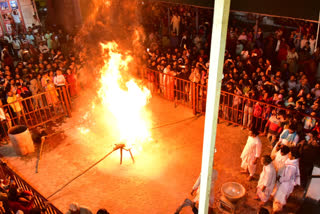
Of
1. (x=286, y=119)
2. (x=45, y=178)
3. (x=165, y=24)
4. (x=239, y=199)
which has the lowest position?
(x=45, y=178)

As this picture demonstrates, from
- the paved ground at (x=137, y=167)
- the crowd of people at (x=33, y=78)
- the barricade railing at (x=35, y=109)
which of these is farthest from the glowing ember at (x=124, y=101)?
the barricade railing at (x=35, y=109)

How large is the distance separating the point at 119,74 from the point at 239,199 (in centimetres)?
865

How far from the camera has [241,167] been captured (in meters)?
8.09

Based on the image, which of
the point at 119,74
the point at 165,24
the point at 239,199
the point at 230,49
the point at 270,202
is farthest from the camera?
the point at 165,24

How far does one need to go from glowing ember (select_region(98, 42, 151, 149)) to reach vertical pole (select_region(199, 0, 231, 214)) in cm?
652

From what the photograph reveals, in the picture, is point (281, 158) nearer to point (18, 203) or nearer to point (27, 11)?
point (18, 203)

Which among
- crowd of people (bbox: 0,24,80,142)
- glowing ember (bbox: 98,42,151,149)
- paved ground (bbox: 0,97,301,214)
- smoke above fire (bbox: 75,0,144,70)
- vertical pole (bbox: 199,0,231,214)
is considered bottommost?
paved ground (bbox: 0,97,301,214)

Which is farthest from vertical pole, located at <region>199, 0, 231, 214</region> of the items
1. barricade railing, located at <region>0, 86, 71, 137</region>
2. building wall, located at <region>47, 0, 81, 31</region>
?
building wall, located at <region>47, 0, 81, 31</region>

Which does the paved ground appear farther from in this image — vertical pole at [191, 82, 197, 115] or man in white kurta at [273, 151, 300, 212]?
man in white kurta at [273, 151, 300, 212]

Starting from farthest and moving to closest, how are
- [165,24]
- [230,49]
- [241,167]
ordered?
[165,24] < [230,49] < [241,167]

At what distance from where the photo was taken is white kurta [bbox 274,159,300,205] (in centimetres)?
622

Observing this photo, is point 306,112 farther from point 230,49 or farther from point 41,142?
point 41,142

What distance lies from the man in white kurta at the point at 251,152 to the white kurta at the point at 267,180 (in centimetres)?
80

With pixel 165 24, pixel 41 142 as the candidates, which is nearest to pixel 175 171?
A: pixel 41 142
